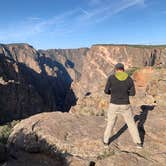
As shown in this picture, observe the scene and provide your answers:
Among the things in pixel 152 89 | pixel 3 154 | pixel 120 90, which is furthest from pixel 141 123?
pixel 152 89

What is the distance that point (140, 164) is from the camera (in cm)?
952

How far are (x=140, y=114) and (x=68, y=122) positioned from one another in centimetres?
335

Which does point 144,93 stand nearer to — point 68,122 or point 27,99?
point 68,122

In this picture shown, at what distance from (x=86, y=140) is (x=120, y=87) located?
7.91ft

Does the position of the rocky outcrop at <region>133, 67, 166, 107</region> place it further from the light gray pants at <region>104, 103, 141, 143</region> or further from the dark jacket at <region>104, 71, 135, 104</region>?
the dark jacket at <region>104, 71, 135, 104</region>

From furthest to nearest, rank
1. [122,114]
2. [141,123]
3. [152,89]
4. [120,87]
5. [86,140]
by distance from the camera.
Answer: [152,89], [141,123], [86,140], [122,114], [120,87]

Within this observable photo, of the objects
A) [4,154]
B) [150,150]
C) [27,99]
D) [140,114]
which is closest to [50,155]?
[4,154]

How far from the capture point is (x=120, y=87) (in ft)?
32.8

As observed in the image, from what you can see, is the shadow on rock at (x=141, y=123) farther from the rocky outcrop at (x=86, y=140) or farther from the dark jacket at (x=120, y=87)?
the dark jacket at (x=120, y=87)

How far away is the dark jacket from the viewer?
32.8 ft

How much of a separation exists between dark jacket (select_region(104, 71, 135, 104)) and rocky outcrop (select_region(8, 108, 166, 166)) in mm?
1659

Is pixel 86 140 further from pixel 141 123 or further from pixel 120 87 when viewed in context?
pixel 141 123

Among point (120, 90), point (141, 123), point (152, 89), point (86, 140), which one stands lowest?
point (152, 89)

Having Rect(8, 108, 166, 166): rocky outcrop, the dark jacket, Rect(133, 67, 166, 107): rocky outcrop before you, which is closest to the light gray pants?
the dark jacket
